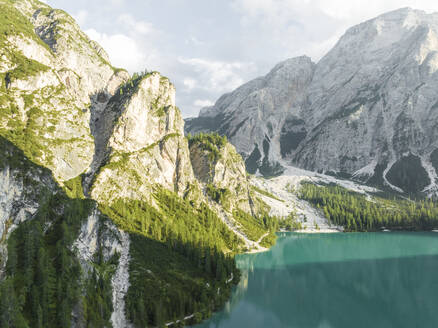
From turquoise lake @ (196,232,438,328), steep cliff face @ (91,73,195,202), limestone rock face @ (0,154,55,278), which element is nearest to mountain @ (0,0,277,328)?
limestone rock face @ (0,154,55,278)

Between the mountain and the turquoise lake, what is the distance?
8747mm

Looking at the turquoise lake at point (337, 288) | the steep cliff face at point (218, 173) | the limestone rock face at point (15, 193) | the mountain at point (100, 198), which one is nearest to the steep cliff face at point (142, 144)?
the mountain at point (100, 198)

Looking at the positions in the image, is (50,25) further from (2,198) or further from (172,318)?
(172,318)

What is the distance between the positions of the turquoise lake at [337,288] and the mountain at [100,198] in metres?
8.75

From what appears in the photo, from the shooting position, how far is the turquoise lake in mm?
66875

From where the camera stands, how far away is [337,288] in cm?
8775

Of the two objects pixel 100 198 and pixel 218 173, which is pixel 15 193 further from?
pixel 218 173

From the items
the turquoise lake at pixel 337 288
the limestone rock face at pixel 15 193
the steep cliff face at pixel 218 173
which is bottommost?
the turquoise lake at pixel 337 288

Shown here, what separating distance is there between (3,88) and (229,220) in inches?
4597

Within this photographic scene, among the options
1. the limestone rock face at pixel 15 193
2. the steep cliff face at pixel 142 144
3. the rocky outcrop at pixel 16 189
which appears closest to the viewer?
the limestone rock face at pixel 15 193

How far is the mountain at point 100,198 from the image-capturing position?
5375cm

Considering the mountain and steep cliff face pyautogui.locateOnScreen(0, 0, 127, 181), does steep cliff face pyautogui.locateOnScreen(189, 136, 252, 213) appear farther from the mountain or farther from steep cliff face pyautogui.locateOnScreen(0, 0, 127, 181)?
steep cliff face pyautogui.locateOnScreen(0, 0, 127, 181)

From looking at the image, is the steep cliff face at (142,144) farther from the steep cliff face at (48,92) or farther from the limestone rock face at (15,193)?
the limestone rock face at (15,193)

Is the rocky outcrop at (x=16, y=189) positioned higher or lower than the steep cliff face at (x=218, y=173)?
lower
